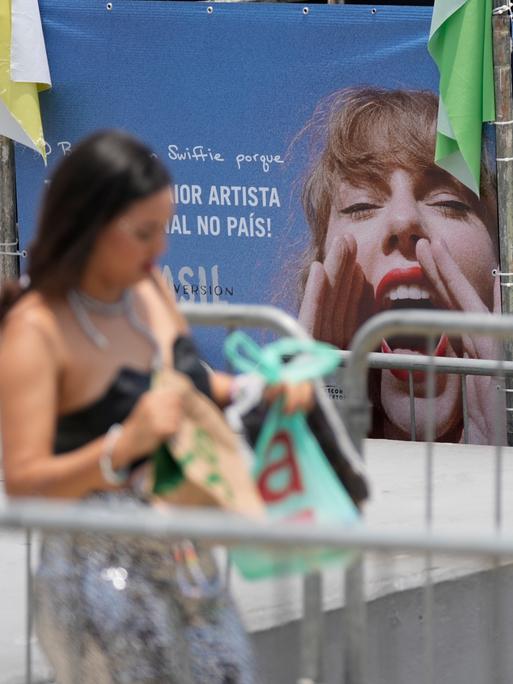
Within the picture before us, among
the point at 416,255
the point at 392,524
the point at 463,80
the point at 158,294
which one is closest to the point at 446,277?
the point at 416,255

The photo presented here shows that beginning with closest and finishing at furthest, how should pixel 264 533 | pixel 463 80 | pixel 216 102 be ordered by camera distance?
pixel 264 533 < pixel 463 80 < pixel 216 102

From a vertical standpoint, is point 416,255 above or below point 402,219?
below

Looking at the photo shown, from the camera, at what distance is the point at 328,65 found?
7570 mm

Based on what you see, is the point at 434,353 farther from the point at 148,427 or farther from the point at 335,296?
the point at 148,427

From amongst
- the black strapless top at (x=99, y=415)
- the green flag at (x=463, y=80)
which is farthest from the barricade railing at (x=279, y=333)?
the green flag at (x=463, y=80)

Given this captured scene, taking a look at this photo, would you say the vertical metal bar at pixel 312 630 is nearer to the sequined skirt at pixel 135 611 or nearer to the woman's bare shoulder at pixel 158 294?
the sequined skirt at pixel 135 611

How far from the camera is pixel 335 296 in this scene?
764 cm

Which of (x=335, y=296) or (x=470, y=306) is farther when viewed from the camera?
(x=335, y=296)

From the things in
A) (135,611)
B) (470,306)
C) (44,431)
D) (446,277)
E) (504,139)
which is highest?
(504,139)

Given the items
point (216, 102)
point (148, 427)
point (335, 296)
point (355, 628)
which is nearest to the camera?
point (148, 427)

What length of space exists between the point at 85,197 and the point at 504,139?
190 inches

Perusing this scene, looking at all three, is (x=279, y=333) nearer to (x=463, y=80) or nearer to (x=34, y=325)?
(x=34, y=325)

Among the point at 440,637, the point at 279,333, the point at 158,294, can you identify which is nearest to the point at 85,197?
the point at 158,294

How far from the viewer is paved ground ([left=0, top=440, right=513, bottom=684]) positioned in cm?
423
